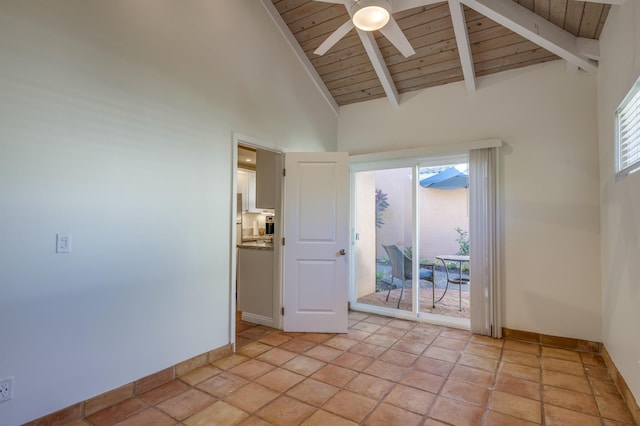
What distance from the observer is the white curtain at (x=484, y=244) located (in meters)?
3.59

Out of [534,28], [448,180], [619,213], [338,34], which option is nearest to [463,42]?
[534,28]

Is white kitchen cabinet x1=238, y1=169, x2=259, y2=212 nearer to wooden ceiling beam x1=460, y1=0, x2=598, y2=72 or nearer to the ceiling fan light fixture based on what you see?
the ceiling fan light fixture

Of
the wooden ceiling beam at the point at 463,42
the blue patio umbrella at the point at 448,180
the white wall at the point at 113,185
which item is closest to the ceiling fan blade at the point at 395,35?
the wooden ceiling beam at the point at 463,42

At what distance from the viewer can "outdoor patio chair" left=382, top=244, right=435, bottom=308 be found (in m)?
4.27

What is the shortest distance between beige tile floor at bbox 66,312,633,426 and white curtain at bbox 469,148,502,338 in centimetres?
25

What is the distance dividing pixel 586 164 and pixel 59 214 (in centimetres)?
448

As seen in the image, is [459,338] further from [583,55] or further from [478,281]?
[583,55]

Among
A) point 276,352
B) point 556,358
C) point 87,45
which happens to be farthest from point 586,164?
point 87,45

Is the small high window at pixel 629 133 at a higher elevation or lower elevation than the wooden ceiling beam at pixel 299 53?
lower

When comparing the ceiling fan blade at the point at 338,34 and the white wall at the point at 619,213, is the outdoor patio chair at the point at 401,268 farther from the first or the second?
the ceiling fan blade at the point at 338,34

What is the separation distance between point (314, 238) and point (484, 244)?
1.93m

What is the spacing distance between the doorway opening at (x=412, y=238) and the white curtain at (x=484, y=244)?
0.25m

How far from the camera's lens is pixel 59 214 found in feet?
6.58

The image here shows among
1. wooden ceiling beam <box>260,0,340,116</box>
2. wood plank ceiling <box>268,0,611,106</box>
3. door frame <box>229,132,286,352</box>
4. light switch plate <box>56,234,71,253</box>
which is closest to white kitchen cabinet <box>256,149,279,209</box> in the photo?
door frame <box>229,132,286,352</box>
